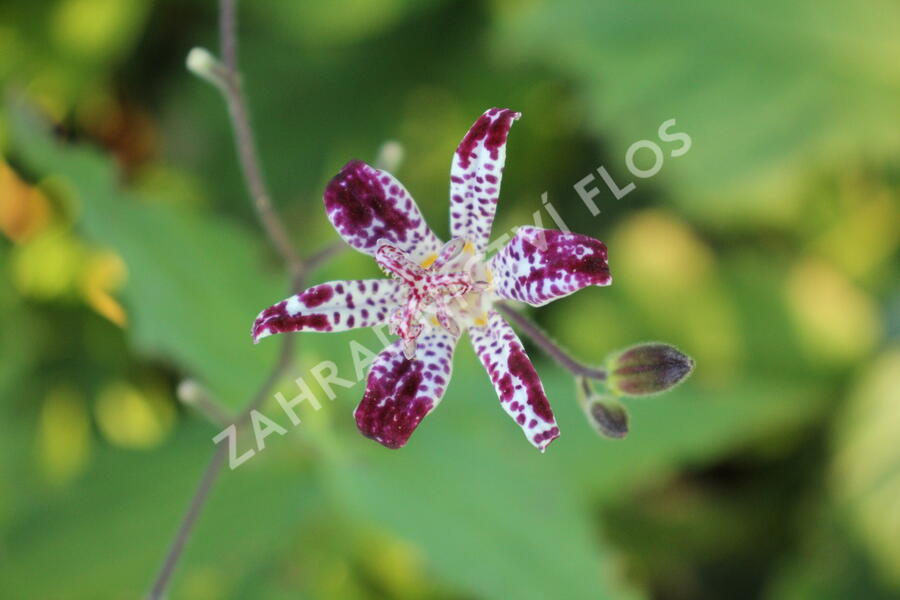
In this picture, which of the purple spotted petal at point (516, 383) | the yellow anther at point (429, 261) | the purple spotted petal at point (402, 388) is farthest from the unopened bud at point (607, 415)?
the yellow anther at point (429, 261)

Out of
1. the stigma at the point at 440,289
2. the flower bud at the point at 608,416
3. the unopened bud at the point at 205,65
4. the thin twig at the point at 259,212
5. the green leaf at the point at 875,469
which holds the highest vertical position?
the unopened bud at the point at 205,65

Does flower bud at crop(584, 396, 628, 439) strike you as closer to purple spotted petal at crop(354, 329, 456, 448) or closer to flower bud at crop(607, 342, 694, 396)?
flower bud at crop(607, 342, 694, 396)

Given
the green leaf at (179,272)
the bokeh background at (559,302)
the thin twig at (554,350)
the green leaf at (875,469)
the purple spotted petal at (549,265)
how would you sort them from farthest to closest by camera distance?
the green leaf at (875,469) → the bokeh background at (559,302) → the green leaf at (179,272) → the thin twig at (554,350) → the purple spotted petal at (549,265)

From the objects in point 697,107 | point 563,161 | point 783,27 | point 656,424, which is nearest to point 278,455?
point 656,424

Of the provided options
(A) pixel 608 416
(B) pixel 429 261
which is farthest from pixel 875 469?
(B) pixel 429 261

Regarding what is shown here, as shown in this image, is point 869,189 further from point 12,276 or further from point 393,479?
point 12,276

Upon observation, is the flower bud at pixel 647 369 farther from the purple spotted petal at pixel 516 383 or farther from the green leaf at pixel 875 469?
the green leaf at pixel 875 469

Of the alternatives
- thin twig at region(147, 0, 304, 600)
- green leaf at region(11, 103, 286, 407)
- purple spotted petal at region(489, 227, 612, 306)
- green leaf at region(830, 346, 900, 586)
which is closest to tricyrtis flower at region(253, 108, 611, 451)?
purple spotted petal at region(489, 227, 612, 306)
